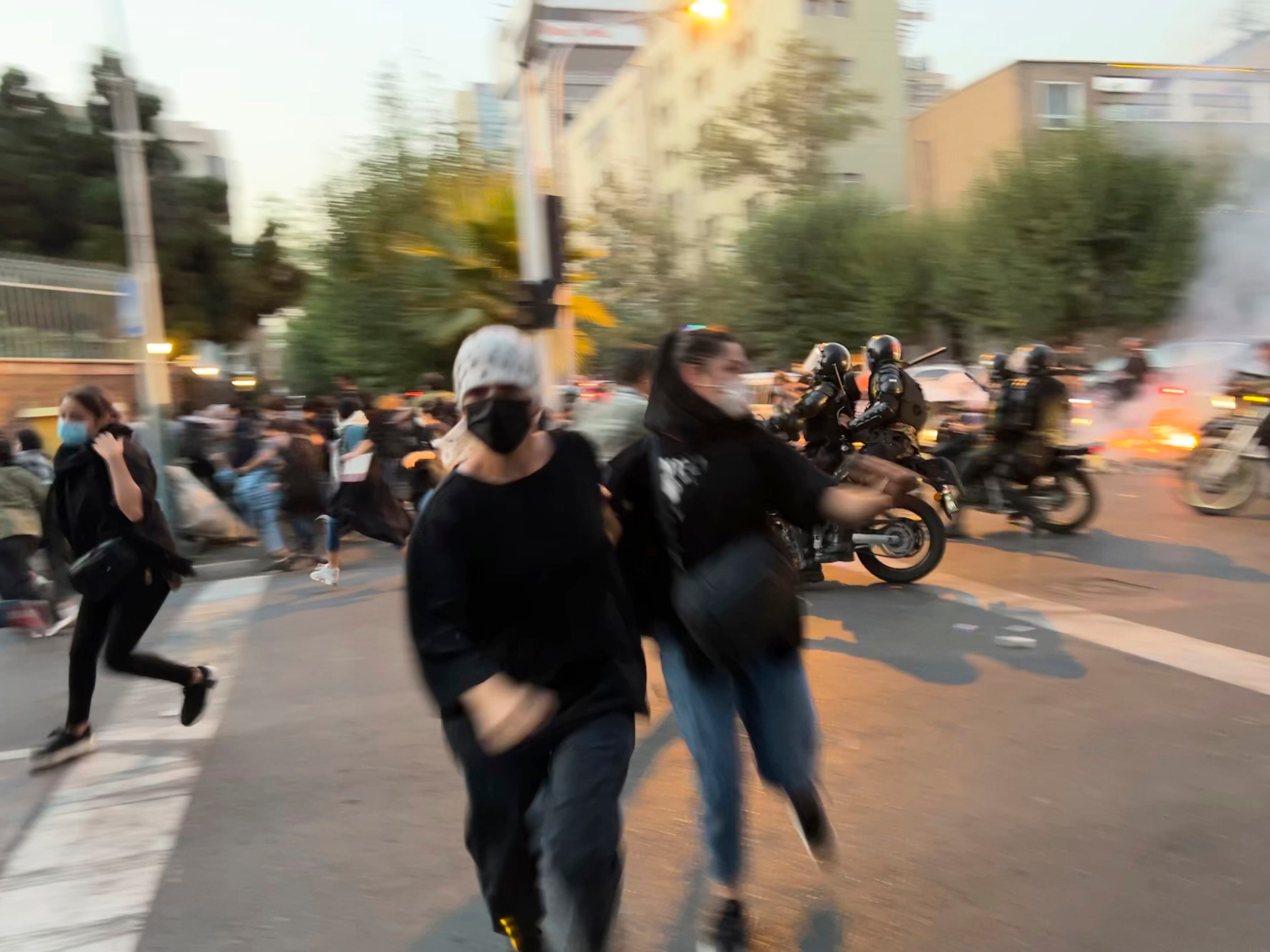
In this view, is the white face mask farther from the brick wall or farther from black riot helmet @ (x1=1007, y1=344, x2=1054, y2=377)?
the brick wall

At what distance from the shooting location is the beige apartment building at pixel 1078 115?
2397 cm

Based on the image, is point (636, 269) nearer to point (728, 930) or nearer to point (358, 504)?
point (358, 504)

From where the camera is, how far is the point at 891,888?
3.25 meters

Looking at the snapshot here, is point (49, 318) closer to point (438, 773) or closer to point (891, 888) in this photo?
point (438, 773)

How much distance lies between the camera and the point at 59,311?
22.4 meters

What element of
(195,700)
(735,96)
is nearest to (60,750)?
(195,700)

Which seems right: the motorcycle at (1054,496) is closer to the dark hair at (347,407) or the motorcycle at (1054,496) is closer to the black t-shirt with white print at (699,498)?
the dark hair at (347,407)

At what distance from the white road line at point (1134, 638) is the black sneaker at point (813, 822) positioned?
2.74 meters

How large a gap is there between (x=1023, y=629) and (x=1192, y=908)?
3187 millimetres

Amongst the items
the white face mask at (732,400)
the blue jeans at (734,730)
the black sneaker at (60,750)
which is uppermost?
the white face mask at (732,400)

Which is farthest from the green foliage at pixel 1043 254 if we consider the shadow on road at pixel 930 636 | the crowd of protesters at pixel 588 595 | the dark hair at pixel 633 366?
the crowd of protesters at pixel 588 595

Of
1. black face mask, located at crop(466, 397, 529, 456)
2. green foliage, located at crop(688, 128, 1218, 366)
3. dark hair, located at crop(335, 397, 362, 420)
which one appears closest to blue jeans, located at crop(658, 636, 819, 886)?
black face mask, located at crop(466, 397, 529, 456)

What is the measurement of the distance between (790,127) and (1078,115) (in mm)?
8293

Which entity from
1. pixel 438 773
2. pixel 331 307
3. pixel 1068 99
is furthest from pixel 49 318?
pixel 1068 99
